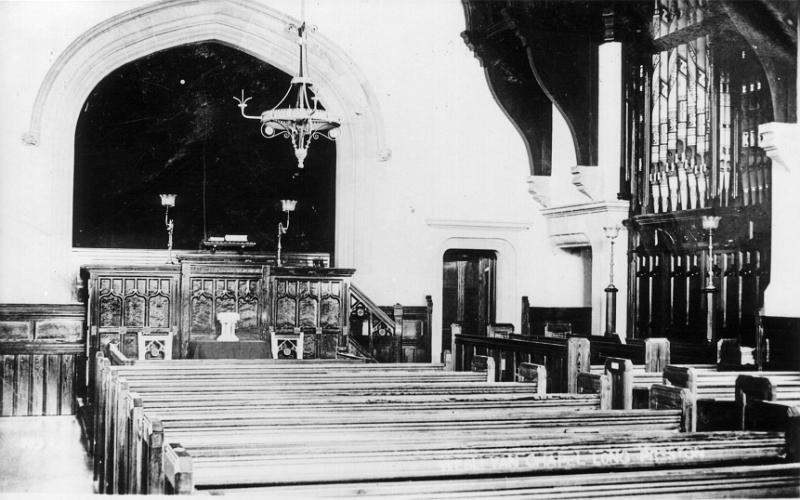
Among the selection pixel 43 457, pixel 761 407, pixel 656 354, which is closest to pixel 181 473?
pixel 761 407

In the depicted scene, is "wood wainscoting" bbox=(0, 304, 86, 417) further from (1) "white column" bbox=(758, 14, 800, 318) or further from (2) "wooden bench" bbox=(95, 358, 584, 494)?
(1) "white column" bbox=(758, 14, 800, 318)

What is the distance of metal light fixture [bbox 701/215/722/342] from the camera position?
8250 millimetres

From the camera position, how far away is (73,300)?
971 centimetres

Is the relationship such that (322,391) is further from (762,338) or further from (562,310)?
(562,310)

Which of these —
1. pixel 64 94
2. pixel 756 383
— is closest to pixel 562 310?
pixel 64 94

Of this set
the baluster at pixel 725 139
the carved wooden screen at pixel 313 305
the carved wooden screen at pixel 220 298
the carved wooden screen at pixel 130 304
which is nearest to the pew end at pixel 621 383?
the baluster at pixel 725 139

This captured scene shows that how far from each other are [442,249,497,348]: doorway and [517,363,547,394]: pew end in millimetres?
6365

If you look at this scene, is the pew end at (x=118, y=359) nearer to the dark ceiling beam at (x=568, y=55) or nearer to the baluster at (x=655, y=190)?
the dark ceiling beam at (x=568, y=55)

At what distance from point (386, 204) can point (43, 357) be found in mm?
4329

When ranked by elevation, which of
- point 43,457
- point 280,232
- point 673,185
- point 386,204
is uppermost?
point 673,185

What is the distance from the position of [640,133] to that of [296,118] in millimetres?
4160

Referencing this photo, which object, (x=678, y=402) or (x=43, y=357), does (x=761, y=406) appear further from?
(x=43, y=357)

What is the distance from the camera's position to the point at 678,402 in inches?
150

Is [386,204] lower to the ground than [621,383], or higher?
higher
